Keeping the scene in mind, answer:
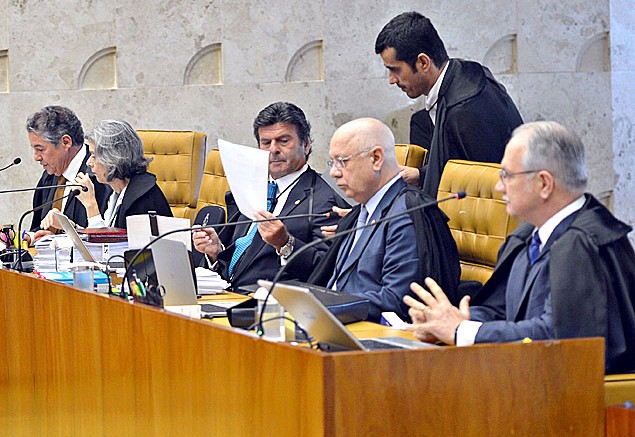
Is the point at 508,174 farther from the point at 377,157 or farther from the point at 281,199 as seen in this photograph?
the point at 281,199

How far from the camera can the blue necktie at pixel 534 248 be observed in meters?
2.90

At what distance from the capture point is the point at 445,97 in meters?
4.62

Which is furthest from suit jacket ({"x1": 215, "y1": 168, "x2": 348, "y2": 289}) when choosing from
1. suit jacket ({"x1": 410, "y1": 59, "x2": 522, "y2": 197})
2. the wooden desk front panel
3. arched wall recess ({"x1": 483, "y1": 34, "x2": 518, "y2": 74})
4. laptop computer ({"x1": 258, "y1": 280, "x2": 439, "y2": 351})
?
arched wall recess ({"x1": 483, "y1": 34, "x2": 518, "y2": 74})

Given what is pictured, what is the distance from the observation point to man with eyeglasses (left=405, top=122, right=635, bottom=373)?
266 cm

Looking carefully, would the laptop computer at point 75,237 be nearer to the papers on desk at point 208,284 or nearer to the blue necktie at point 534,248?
the papers on desk at point 208,284

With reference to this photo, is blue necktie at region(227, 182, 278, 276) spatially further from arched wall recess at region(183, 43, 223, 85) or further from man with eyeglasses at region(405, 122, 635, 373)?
arched wall recess at region(183, 43, 223, 85)

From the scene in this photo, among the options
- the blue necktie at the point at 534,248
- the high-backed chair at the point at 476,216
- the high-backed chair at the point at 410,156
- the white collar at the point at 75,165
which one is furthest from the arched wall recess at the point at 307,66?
the blue necktie at the point at 534,248

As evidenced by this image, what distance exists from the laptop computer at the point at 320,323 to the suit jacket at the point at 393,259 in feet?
2.90

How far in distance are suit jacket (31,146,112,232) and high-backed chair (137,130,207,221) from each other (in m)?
0.43

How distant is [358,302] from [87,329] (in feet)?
2.82

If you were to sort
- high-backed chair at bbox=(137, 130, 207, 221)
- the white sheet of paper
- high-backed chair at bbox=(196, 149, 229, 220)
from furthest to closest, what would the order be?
high-backed chair at bbox=(137, 130, 207, 221) → high-backed chair at bbox=(196, 149, 229, 220) → the white sheet of paper

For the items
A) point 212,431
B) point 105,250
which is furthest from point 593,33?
point 212,431

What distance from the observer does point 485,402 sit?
2320mm

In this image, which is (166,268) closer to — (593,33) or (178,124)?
(178,124)
